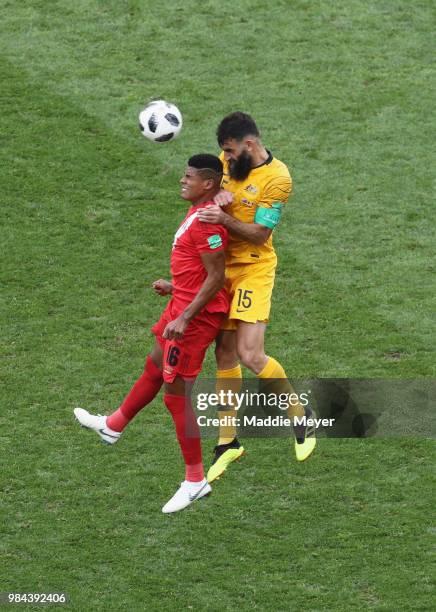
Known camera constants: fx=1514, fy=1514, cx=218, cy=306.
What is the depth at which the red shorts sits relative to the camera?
11.9 meters

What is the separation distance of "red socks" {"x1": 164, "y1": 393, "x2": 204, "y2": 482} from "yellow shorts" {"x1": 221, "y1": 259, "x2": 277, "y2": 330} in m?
0.76

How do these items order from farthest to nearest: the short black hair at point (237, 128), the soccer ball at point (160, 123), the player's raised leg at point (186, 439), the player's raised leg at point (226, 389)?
the soccer ball at point (160, 123), the player's raised leg at point (226, 389), the player's raised leg at point (186, 439), the short black hair at point (237, 128)

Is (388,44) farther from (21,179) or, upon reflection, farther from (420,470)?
(420,470)

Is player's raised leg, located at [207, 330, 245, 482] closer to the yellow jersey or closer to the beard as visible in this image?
the yellow jersey

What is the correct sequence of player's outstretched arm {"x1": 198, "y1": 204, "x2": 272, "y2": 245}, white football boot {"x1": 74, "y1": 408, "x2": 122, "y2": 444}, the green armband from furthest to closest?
white football boot {"x1": 74, "y1": 408, "x2": 122, "y2": 444} → the green armband → player's outstretched arm {"x1": 198, "y1": 204, "x2": 272, "y2": 245}

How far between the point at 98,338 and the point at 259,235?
4107 millimetres

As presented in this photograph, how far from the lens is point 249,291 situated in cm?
1223

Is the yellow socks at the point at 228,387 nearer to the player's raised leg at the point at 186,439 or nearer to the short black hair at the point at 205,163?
the player's raised leg at the point at 186,439

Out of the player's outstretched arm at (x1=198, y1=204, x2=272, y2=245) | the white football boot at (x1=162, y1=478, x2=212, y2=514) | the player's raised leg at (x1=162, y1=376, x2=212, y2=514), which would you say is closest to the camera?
the player's outstretched arm at (x1=198, y1=204, x2=272, y2=245)

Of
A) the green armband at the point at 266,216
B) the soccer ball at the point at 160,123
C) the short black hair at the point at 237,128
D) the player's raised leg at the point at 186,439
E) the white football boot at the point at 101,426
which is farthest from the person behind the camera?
the soccer ball at the point at 160,123

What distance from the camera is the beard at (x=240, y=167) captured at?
39.5 feet

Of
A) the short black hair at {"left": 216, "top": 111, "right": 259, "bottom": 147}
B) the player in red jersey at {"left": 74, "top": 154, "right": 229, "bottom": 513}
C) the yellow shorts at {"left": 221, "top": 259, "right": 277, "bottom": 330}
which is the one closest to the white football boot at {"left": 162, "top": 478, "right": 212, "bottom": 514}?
the player in red jersey at {"left": 74, "top": 154, "right": 229, "bottom": 513}

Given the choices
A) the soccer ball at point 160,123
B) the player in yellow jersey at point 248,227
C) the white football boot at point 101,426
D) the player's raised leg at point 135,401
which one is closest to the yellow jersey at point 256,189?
the player in yellow jersey at point 248,227

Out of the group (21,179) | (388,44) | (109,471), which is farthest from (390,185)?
(109,471)
